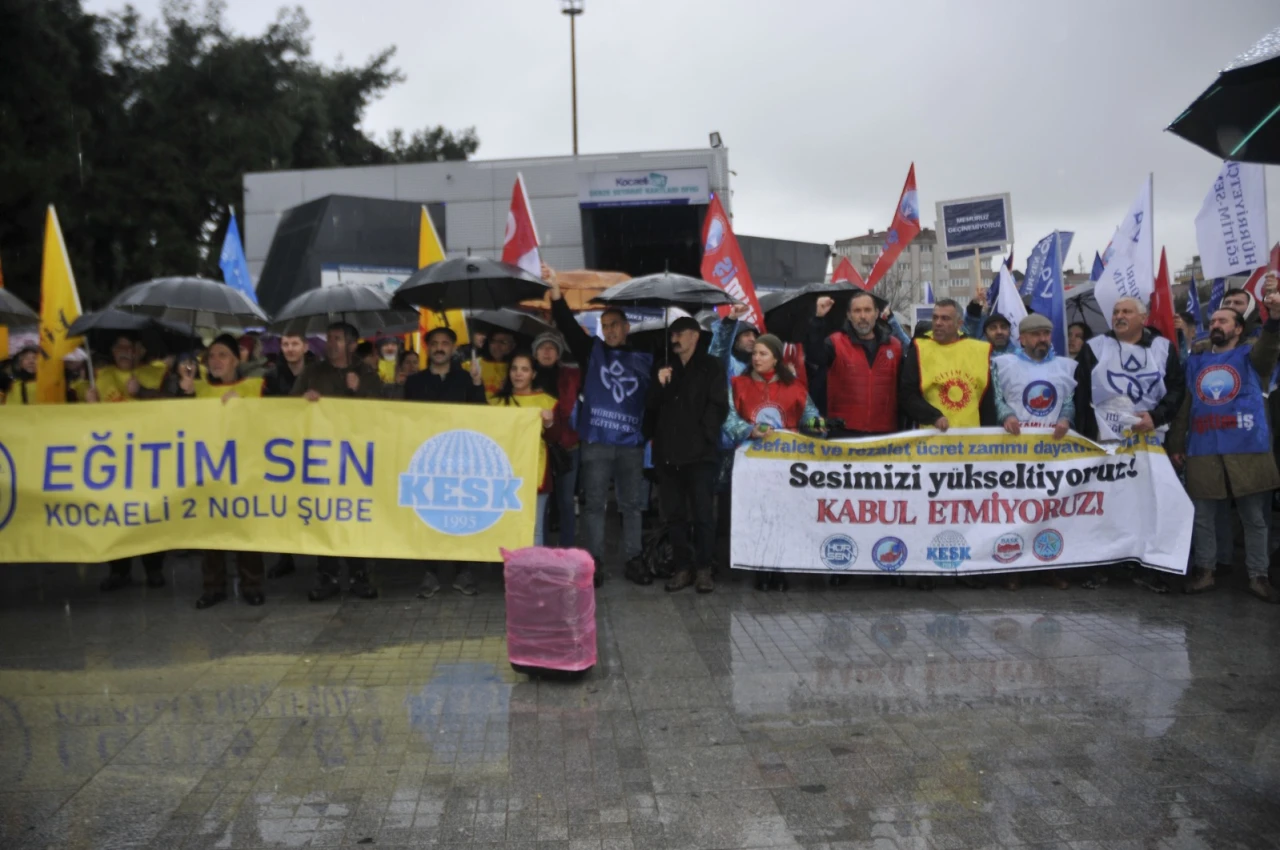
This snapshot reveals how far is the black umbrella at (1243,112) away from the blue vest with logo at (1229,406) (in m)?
3.66

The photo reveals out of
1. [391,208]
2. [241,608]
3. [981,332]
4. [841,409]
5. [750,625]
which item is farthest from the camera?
[391,208]

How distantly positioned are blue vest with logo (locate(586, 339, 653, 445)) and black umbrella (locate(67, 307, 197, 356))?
11.9 ft

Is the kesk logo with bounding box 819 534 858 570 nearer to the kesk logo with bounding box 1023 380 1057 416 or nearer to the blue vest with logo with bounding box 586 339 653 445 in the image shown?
the blue vest with logo with bounding box 586 339 653 445

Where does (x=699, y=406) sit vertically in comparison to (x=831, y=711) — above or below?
above

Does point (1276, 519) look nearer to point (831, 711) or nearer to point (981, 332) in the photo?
point (981, 332)

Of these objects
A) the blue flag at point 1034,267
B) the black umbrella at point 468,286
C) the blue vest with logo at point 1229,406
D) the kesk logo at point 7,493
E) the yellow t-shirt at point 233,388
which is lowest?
the kesk logo at point 7,493

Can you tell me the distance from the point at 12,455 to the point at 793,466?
217 inches

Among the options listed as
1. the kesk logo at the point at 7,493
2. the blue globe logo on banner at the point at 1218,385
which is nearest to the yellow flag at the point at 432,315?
the kesk logo at the point at 7,493

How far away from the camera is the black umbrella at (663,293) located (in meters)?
7.47

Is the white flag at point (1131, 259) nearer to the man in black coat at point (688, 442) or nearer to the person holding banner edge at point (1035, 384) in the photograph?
the person holding banner edge at point (1035, 384)

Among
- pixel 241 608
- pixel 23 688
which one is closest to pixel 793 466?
pixel 241 608

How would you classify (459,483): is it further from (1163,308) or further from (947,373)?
(1163,308)

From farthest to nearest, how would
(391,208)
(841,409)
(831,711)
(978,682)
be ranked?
(391,208) → (841,409) → (978,682) → (831,711)

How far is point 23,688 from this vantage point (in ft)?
18.1
